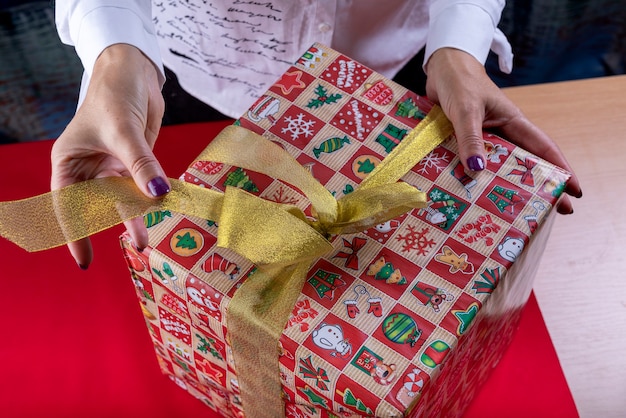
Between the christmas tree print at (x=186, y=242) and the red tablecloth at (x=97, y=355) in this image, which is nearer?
the christmas tree print at (x=186, y=242)

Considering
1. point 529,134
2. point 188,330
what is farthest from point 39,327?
point 529,134

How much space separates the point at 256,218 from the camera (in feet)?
1.92

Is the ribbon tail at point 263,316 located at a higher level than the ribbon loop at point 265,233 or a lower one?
lower

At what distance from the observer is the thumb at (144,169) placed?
61cm

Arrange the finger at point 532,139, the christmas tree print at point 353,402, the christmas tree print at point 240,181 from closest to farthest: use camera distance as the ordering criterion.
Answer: the christmas tree print at point 353,402
the christmas tree print at point 240,181
the finger at point 532,139

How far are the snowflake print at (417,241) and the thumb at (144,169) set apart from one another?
0.69 ft

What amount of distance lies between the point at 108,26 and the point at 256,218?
299 mm

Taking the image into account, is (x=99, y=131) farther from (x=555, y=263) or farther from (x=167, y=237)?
(x=555, y=263)

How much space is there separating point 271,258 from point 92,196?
0.57ft

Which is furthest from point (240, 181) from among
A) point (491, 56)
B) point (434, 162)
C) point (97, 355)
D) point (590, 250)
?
point (491, 56)

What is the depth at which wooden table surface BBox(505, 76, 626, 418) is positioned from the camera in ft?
2.72

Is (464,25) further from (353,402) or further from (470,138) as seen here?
(353,402)

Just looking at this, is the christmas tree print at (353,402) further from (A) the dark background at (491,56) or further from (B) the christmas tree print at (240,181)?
(A) the dark background at (491,56)

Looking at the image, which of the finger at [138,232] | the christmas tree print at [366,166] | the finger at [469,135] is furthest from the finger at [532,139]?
the finger at [138,232]
